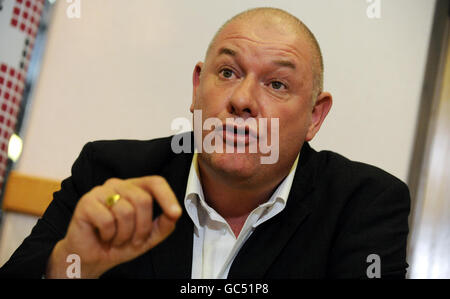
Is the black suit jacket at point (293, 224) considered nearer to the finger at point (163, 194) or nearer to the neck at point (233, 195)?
the neck at point (233, 195)

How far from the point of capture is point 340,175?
3.77 feet

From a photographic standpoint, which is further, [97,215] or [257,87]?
[257,87]

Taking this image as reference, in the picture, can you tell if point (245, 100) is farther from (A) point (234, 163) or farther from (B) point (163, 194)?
(B) point (163, 194)

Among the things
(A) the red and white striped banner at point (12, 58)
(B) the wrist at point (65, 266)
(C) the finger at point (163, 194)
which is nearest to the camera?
(C) the finger at point (163, 194)

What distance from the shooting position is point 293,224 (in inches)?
41.3

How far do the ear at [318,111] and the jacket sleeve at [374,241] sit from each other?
0.23 meters

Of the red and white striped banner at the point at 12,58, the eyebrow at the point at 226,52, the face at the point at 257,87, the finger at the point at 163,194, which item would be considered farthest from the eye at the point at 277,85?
the red and white striped banner at the point at 12,58

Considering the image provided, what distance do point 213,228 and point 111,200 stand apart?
1.50 ft

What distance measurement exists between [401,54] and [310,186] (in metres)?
0.74

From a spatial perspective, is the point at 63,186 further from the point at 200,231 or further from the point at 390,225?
the point at 390,225

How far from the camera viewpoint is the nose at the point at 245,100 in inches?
38.3

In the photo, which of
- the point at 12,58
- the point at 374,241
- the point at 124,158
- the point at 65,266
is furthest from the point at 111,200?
the point at 12,58

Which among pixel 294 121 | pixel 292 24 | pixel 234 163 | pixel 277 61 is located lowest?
pixel 234 163
